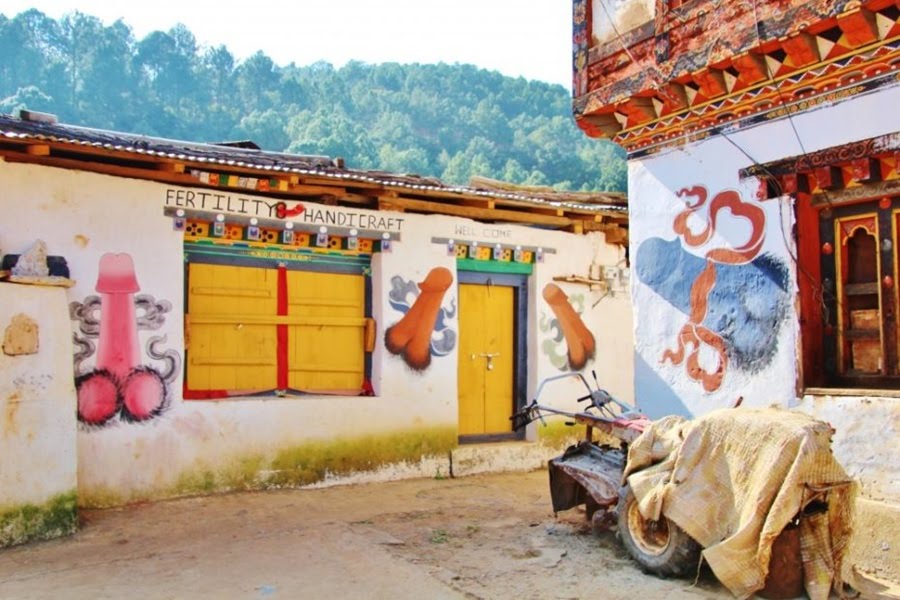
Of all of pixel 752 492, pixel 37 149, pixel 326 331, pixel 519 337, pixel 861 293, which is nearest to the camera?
pixel 752 492

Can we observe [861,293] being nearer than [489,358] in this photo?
Yes

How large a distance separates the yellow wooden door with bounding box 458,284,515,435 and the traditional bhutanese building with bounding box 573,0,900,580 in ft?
10.2

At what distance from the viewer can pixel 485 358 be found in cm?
1048

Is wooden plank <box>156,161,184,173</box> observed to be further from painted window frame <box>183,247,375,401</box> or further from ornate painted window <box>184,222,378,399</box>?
painted window frame <box>183,247,375,401</box>

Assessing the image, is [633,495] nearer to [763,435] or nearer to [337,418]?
[763,435]

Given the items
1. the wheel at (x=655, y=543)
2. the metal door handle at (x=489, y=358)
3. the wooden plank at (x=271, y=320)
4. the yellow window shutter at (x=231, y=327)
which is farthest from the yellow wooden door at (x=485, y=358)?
the wheel at (x=655, y=543)

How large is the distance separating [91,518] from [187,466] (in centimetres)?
108

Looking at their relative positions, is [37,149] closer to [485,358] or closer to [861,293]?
[485,358]

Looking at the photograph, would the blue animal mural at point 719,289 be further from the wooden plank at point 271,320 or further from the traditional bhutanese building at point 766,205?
the wooden plank at point 271,320

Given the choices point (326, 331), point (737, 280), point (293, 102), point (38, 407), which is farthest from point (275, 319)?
point (293, 102)

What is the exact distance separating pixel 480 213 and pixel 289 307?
265 cm

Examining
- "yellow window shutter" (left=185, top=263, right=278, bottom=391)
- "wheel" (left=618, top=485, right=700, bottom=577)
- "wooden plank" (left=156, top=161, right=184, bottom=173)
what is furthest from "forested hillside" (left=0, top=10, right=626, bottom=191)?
"wheel" (left=618, top=485, right=700, bottom=577)

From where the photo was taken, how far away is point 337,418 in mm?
9016

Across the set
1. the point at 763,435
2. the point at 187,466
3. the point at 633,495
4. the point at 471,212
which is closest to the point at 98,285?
the point at 187,466
